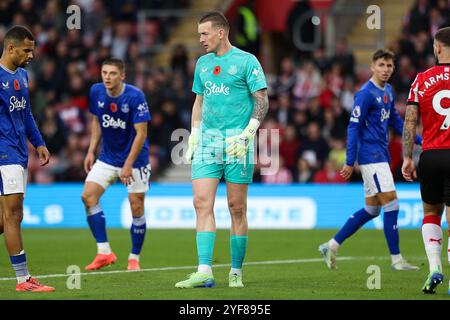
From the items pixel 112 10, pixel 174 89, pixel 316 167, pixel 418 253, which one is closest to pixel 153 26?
pixel 112 10

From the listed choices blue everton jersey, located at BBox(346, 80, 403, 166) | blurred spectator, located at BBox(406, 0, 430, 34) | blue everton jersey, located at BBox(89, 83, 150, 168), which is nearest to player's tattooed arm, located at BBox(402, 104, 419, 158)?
blue everton jersey, located at BBox(346, 80, 403, 166)

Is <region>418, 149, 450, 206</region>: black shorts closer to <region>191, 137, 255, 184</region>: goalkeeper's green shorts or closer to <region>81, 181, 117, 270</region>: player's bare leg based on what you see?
<region>191, 137, 255, 184</region>: goalkeeper's green shorts

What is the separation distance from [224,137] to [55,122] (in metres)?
14.6

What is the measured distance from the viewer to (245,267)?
1298cm

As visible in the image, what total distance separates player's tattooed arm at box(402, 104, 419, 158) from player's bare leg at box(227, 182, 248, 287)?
1653 mm

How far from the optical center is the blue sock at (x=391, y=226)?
1298cm

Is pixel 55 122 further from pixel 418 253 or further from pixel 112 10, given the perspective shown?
pixel 418 253

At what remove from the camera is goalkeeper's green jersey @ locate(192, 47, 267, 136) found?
10.2 metres

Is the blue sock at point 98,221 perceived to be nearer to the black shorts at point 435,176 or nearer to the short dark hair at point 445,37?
the black shorts at point 435,176

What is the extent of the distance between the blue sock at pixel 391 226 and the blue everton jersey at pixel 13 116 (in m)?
5.01

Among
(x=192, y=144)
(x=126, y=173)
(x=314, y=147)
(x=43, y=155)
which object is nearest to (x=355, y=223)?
(x=126, y=173)

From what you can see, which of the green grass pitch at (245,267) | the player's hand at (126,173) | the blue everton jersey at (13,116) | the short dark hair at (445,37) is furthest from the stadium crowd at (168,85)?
the blue everton jersey at (13,116)

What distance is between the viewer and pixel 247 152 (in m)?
10.2

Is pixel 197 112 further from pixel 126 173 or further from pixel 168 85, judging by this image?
pixel 168 85
